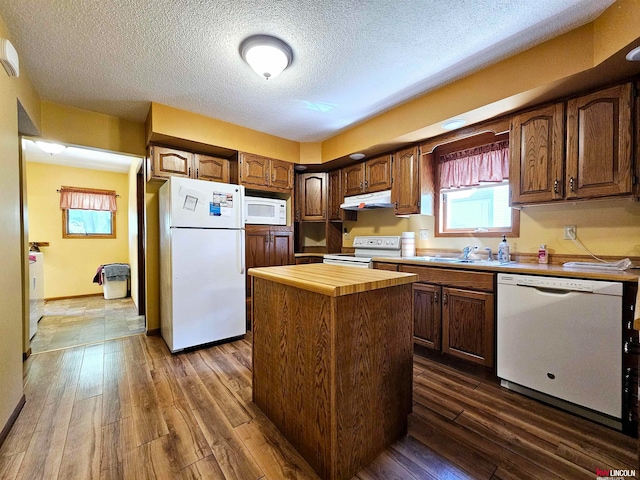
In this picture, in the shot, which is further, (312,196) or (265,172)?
(312,196)

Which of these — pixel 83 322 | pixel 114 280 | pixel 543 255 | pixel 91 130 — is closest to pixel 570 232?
pixel 543 255

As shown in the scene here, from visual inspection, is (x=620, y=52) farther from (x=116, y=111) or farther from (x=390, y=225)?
(x=116, y=111)

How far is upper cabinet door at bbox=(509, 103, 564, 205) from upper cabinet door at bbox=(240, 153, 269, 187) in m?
2.64

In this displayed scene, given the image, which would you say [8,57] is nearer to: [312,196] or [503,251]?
[312,196]

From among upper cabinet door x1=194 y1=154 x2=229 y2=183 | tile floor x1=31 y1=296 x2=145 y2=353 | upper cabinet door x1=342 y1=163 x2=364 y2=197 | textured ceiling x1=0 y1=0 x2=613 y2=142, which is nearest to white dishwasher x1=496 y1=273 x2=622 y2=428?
textured ceiling x1=0 y1=0 x2=613 y2=142

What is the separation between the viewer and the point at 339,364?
121cm

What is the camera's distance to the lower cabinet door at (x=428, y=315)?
7.82ft

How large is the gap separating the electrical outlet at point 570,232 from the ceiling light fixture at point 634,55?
1.13 meters

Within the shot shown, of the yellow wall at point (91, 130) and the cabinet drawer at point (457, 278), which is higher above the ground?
the yellow wall at point (91, 130)

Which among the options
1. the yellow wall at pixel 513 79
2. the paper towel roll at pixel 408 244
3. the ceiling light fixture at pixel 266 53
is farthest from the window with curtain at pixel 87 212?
the paper towel roll at pixel 408 244

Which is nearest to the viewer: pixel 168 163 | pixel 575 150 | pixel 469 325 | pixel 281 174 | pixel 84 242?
pixel 575 150

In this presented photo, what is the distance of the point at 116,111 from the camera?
2.81 meters

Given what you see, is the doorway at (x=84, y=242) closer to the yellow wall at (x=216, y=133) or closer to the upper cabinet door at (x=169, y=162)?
the upper cabinet door at (x=169, y=162)

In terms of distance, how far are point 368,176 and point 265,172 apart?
1358 millimetres
